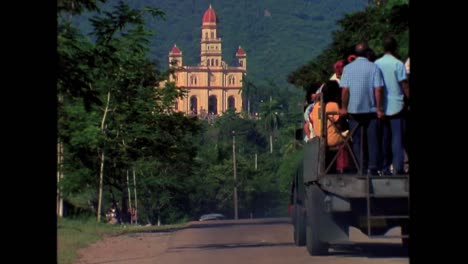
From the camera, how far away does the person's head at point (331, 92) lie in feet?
54.0

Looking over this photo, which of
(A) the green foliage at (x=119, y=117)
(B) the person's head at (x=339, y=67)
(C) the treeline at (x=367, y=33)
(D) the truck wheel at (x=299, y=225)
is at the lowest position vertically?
(D) the truck wheel at (x=299, y=225)

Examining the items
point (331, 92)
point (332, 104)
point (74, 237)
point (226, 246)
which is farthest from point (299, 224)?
point (74, 237)

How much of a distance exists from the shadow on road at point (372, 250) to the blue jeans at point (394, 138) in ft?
8.85

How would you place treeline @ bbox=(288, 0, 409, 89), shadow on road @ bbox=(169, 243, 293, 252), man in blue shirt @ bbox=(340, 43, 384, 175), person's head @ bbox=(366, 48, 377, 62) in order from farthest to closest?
treeline @ bbox=(288, 0, 409, 89)
shadow on road @ bbox=(169, 243, 293, 252)
person's head @ bbox=(366, 48, 377, 62)
man in blue shirt @ bbox=(340, 43, 384, 175)

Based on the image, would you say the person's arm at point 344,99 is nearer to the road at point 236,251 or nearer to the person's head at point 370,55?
the person's head at point 370,55

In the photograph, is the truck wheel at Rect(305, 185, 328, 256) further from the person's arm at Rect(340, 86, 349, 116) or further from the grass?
the grass

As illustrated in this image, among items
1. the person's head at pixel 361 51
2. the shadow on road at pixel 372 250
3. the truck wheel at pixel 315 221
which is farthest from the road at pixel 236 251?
the person's head at pixel 361 51

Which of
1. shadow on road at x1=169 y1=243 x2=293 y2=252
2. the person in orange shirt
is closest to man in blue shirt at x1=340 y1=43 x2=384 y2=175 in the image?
the person in orange shirt

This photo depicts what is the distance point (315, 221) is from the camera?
1756 cm

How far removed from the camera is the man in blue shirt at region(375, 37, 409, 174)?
1478 cm

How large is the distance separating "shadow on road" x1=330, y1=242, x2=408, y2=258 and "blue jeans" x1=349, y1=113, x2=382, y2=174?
238 centimetres

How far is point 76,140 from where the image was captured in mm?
36969
